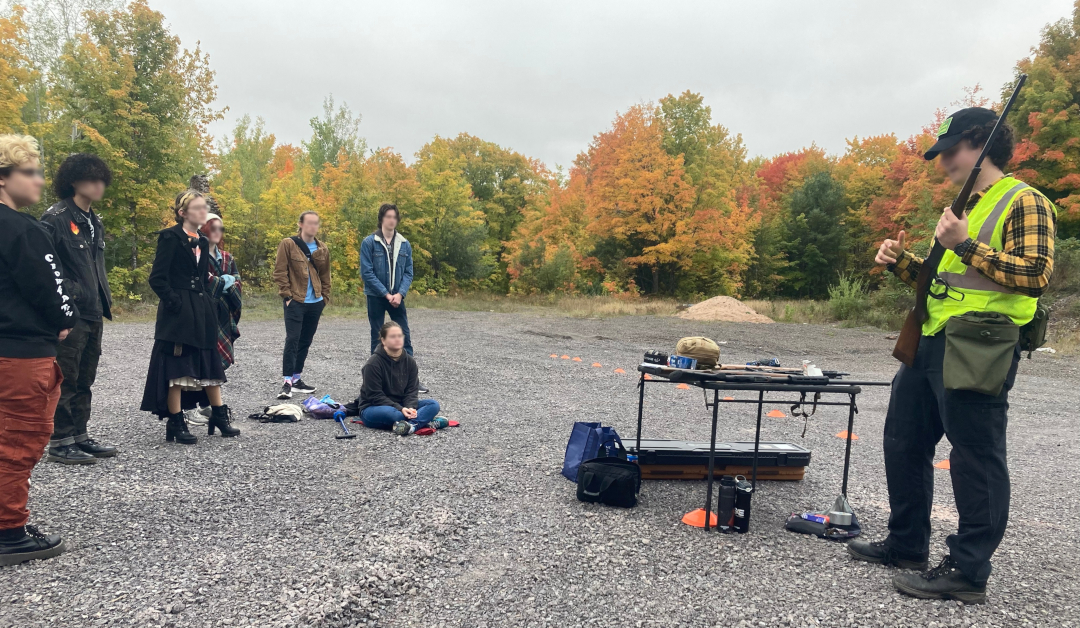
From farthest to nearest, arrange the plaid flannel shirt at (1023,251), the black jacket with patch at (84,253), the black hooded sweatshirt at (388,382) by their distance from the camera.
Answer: the black hooded sweatshirt at (388,382) → the black jacket with patch at (84,253) → the plaid flannel shirt at (1023,251)

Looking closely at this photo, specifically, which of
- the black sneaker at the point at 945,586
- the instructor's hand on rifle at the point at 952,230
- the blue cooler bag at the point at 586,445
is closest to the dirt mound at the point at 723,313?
the blue cooler bag at the point at 586,445

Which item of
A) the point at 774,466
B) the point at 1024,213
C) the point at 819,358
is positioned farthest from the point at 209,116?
the point at 1024,213

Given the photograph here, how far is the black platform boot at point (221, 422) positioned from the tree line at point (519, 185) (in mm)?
14922

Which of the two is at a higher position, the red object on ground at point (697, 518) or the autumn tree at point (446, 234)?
the autumn tree at point (446, 234)

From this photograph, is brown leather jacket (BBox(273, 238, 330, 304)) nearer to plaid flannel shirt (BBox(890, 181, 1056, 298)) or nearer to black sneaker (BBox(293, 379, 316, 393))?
black sneaker (BBox(293, 379, 316, 393))

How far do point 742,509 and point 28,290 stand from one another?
430 centimetres

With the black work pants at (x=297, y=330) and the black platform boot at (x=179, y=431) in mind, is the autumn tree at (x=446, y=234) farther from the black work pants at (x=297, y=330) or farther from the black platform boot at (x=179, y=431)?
the black platform boot at (x=179, y=431)

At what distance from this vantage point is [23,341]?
321 cm

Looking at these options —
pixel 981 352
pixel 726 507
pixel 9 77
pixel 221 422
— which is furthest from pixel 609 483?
pixel 9 77

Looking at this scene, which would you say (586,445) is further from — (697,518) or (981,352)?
(981,352)

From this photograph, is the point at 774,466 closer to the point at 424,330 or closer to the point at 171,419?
the point at 171,419

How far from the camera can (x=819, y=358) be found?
13.6 m

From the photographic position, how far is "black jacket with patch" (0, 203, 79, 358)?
3160 mm

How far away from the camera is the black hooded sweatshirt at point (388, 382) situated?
6.20 m
